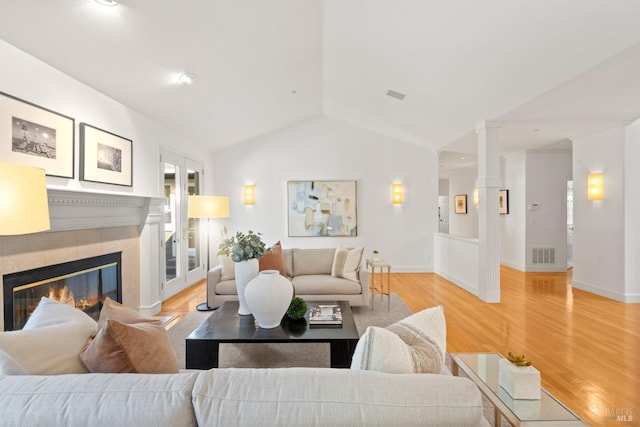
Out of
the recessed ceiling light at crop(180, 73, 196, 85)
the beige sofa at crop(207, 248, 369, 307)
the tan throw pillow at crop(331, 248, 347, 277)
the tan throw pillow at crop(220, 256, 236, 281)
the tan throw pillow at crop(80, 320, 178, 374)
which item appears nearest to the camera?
the tan throw pillow at crop(80, 320, 178, 374)

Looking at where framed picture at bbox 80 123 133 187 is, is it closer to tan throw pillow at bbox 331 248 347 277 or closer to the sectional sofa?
the sectional sofa

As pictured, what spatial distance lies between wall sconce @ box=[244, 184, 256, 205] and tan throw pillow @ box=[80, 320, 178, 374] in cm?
534

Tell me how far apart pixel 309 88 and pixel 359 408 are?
15.6 feet

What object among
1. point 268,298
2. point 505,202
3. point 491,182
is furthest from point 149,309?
point 505,202

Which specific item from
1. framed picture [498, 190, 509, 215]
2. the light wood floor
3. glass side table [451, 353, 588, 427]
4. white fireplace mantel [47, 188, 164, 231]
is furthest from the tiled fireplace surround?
framed picture [498, 190, 509, 215]

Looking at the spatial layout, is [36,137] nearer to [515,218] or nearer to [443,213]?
[515,218]

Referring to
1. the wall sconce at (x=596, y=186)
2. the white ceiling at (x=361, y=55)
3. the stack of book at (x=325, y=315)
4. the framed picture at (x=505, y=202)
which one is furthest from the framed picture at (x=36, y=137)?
the framed picture at (x=505, y=202)

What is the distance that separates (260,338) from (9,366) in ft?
4.72

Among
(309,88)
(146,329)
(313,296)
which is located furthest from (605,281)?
(146,329)

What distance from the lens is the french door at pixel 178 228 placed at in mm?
4734

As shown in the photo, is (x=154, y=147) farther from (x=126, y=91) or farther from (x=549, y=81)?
(x=549, y=81)

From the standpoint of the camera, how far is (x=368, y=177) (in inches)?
256

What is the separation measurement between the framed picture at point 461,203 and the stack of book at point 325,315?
7.19 meters

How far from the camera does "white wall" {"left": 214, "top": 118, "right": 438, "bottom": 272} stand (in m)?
6.48
